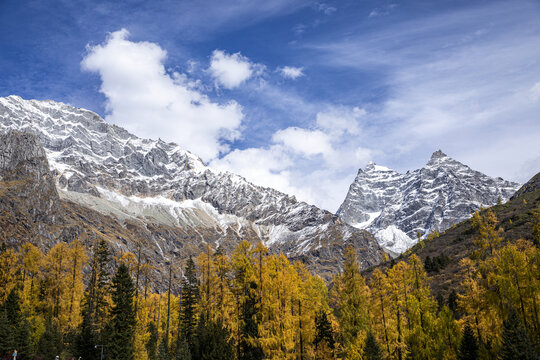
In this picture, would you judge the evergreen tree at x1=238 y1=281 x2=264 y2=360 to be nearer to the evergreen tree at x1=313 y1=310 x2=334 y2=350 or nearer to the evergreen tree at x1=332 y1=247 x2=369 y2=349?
the evergreen tree at x1=313 y1=310 x2=334 y2=350

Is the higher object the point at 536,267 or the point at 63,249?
the point at 63,249

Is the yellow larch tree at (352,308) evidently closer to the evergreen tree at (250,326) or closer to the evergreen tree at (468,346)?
the evergreen tree at (250,326)

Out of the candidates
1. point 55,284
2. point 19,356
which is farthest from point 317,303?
point 55,284

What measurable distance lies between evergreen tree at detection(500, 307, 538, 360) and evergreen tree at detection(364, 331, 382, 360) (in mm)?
9147

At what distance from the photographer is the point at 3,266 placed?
170ft

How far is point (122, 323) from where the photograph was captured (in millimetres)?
41719

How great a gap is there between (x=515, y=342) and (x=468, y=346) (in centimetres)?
623

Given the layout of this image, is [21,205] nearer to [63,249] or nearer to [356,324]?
[63,249]

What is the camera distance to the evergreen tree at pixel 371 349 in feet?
103

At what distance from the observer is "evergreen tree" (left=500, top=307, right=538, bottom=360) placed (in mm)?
28178

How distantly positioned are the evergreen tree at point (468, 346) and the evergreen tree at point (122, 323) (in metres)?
32.4

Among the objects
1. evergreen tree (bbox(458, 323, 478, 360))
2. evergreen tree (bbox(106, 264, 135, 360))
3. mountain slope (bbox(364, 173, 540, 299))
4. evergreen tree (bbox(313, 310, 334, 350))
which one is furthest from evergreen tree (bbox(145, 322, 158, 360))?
mountain slope (bbox(364, 173, 540, 299))

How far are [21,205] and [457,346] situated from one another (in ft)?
552

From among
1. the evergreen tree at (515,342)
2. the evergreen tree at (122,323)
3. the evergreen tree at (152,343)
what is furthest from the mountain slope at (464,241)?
the evergreen tree at (122,323)
